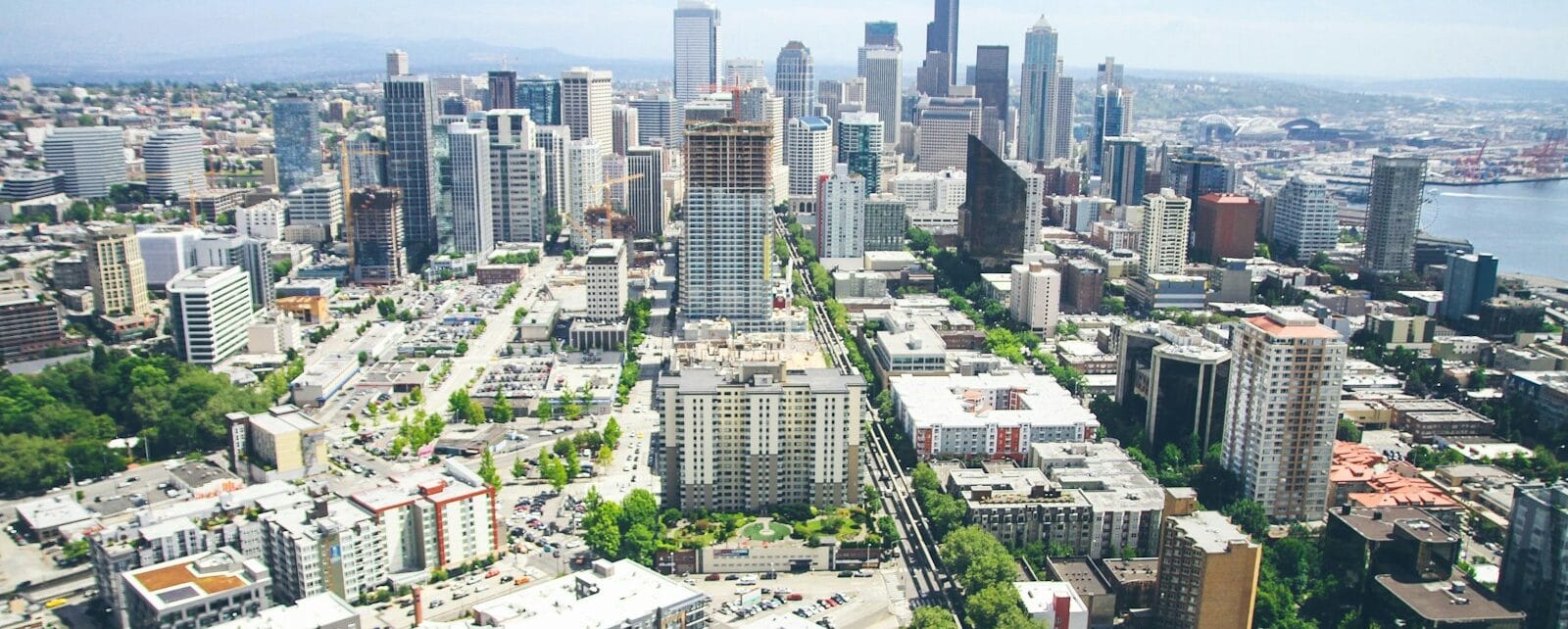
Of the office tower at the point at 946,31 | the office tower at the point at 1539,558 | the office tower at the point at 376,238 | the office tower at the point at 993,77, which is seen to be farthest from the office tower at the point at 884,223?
the office tower at the point at 946,31

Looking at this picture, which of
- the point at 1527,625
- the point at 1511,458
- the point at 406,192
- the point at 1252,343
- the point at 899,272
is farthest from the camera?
the point at 406,192

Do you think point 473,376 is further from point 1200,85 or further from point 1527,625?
point 1200,85

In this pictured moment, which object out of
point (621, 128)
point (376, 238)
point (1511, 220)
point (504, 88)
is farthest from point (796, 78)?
point (1511, 220)

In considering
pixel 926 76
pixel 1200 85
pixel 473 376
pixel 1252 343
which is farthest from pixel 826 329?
pixel 1200 85

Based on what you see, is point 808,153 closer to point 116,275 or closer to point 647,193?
point 647,193

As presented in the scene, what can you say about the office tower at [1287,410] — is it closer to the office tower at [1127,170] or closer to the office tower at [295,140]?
the office tower at [1127,170]

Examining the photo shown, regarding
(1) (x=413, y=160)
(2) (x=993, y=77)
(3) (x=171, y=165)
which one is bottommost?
(3) (x=171, y=165)

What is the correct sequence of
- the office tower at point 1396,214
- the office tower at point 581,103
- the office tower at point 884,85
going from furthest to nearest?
the office tower at point 884,85, the office tower at point 581,103, the office tower at point 1396,214
